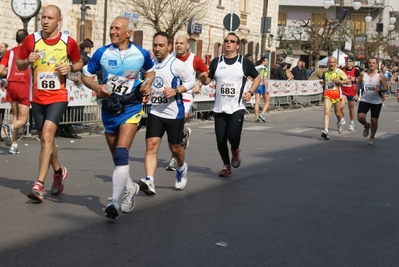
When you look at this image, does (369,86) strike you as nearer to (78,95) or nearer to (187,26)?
(78,95)

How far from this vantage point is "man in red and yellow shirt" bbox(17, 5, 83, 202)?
8.41 m

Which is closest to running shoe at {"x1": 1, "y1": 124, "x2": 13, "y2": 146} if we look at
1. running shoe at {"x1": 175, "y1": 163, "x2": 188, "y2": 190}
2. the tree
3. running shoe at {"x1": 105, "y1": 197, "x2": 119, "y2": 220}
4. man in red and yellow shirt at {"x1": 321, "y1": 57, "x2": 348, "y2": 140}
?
running shoe at {"x1": 175, "y1": 163, "x2": 188, "y2": 190}

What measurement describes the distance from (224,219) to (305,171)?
4386mm

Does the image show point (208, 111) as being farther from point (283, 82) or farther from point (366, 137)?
point (283, 82)

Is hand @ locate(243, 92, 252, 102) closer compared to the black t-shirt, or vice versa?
hand @ locate(243, 92, 252, 102)

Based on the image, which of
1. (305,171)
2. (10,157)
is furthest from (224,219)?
(10,157)

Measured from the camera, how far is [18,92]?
13.3 m

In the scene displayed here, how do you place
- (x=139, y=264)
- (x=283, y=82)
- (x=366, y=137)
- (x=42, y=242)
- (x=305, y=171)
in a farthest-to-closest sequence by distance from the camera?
(x=283, y=82)
(x=366, y=137)
(x=305, y=171)
(x=42, y=242)
(x=139, y=264)

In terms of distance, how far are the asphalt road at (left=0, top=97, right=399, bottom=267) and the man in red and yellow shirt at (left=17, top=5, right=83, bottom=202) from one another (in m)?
0.68

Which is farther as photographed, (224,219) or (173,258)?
(224,219)

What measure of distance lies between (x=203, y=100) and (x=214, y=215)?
15.0 meters

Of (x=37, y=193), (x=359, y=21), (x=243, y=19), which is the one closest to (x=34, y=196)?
(x=37, y=193)

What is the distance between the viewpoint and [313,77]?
115ft

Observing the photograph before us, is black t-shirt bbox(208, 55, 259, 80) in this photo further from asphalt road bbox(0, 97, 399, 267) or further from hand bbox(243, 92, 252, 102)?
asphalt road bbox(0, 97, 399, 267)
